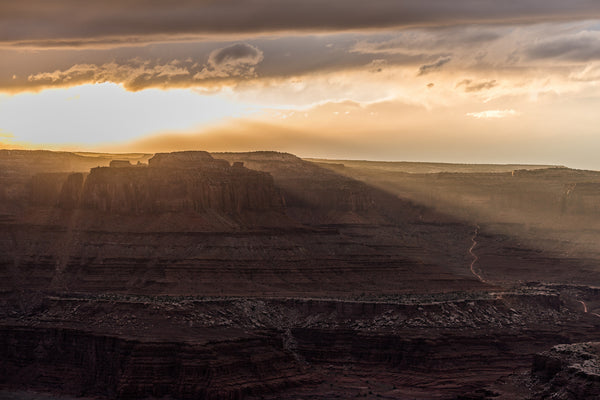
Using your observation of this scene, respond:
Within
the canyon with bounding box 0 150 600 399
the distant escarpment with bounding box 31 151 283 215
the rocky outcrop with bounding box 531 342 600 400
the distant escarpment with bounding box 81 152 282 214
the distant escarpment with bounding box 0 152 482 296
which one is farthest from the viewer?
the distant escarpment with bounding box 31 151 283 215

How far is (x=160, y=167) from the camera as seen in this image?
164 meters

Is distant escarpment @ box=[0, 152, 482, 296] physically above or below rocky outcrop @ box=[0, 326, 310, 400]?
above

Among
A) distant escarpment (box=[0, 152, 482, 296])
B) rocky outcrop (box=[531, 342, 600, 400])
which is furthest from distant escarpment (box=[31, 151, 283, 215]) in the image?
rocky outcrop (box=[531, 342, 600, 400])

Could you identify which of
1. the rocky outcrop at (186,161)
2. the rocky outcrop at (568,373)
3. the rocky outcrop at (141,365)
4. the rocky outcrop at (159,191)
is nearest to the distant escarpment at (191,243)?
the rocky outcrop at (159,191)

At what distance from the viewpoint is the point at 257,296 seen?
134750 mm

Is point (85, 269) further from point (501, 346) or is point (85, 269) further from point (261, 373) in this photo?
point (501, 346)

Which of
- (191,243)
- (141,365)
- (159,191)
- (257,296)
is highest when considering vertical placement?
(159,191)

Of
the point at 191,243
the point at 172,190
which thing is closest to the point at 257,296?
the point at 191,243

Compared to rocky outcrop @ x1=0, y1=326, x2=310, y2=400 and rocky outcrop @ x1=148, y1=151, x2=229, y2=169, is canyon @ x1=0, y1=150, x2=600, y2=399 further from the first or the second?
rocky outcrop @ x1=148, y1=151, x2=229, y2=169

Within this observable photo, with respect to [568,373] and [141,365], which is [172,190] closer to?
[141,365]

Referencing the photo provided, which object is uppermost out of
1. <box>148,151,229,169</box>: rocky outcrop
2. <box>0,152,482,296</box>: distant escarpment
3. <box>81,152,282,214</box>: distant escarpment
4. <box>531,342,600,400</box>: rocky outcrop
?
<box>148,151,229,169</box>: rocky outcrop

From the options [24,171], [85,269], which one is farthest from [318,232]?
[24,171]

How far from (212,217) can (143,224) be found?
887 cm

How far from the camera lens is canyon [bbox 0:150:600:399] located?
4478 inches
